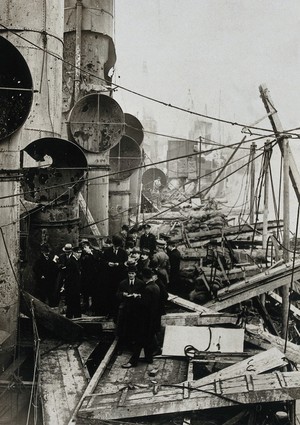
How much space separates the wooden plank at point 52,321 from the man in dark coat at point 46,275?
1697mm

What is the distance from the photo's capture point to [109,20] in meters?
20.0

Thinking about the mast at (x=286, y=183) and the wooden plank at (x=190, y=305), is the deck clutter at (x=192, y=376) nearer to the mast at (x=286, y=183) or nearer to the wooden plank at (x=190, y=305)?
the wooden plank at (x=190, y=305)

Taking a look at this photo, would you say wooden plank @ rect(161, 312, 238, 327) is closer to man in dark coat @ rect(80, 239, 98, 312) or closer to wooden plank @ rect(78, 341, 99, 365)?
wooden plank @ rect(78, 341, 99, 365)

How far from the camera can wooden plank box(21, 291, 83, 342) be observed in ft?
30.1

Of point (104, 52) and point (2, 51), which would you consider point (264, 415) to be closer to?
point (2, 51)

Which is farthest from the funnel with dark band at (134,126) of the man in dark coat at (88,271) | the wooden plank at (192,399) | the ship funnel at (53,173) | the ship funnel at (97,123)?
the wooden plank at (192,399)

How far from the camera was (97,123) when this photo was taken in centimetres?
1830

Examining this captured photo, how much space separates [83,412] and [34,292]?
20.9ft

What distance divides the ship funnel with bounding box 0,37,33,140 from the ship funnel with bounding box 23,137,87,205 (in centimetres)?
394

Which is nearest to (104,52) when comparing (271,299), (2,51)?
(2,51)

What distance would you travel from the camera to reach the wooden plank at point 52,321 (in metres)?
9.19

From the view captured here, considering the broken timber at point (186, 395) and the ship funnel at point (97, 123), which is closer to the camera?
the broken timber at point (186, 395)

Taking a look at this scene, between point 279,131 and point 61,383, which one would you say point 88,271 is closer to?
point 61,383

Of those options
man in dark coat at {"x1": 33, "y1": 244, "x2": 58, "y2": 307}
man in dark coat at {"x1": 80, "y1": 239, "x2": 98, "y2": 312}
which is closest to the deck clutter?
man in dark coat at {"x1": 80, "y1": 239, "x2": 98, "y2": 312}
